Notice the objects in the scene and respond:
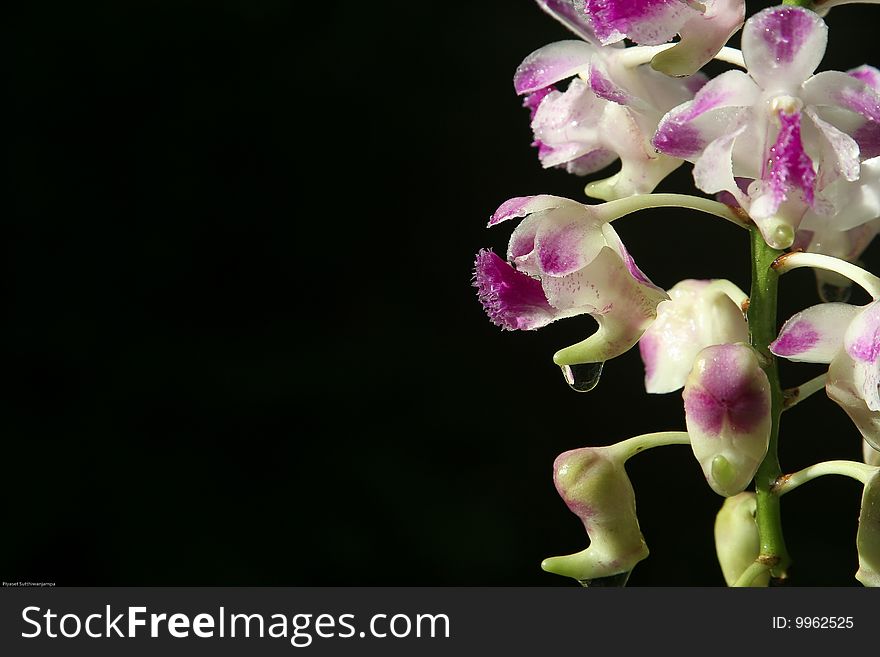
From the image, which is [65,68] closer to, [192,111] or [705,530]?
[192,111]

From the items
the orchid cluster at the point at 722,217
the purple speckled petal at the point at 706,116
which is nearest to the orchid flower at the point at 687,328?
the orchid cluster at the point at 722,217

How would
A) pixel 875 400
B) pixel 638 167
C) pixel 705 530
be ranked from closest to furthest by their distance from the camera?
pixel 875 400 < pixel 638 167 < pixel 705 530

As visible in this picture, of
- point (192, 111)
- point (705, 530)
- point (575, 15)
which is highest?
point (192, 111)

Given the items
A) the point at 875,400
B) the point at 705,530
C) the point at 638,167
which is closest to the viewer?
the point at 875,400

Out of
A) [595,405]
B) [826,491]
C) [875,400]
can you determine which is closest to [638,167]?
[875,400]

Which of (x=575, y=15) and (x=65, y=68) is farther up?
(x=65, y=68)

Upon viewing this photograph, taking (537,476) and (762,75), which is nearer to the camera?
(762,75)
